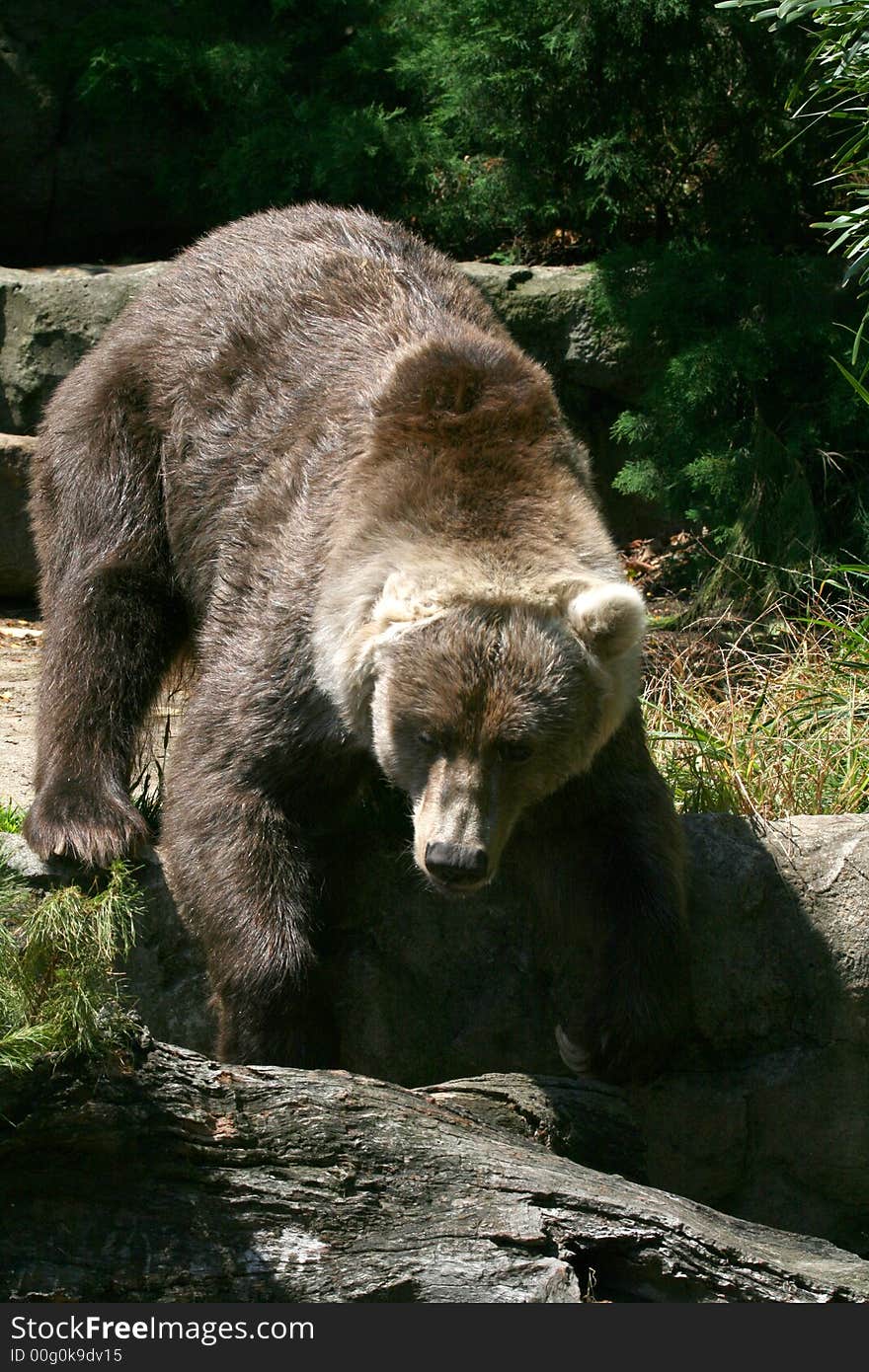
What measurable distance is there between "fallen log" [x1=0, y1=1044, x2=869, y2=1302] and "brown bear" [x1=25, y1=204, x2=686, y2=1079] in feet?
2.69

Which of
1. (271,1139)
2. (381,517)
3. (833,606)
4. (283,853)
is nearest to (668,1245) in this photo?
(271,1139)

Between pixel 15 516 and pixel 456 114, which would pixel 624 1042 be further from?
pixel 15 516

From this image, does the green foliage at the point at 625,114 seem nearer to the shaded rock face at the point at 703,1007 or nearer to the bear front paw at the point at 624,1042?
the shaded rock face at the point at 703,1007

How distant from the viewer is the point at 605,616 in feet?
15.2

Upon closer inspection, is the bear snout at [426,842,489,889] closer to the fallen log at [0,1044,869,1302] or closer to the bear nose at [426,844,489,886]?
the bear nose at [426,844,489,886]

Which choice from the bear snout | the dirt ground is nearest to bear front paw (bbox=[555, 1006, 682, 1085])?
the bear snout

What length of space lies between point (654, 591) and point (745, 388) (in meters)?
1.62

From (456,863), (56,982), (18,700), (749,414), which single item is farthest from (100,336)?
(56,982)

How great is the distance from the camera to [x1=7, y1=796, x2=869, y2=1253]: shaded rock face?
5492 millimetres

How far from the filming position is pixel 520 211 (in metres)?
10.3

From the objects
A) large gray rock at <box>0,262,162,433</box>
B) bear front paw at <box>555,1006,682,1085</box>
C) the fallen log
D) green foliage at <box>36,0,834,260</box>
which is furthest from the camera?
large gray rock at <box>0,262,162,433</box>

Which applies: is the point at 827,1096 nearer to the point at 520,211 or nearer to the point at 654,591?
the point at 654,591

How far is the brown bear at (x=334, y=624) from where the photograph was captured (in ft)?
15.2

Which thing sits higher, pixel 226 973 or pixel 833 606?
pixel 833 606
